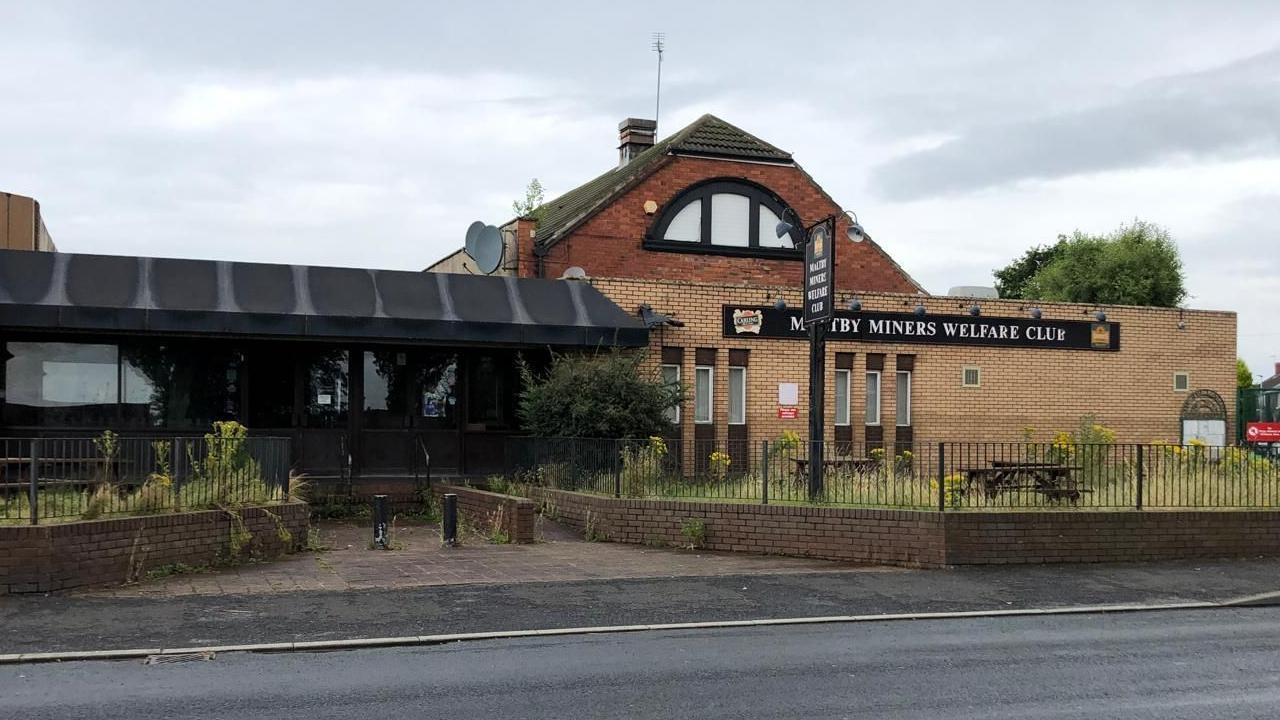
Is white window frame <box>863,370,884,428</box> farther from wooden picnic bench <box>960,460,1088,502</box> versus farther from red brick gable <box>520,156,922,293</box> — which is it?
wooden picnic bench <box>960,460,1088,502</box>

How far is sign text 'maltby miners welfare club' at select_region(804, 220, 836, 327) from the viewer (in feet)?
53.6

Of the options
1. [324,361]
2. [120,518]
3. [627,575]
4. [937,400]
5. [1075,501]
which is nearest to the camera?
[120,518]

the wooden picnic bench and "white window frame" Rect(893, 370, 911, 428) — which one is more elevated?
"white window frame" Rect(893, 370, 911, 428)

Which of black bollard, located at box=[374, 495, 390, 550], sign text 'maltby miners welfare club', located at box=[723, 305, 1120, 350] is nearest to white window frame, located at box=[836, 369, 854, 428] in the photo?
sign text 'maltby miners welfare club', located at box=[723, 305, 1120, 350]

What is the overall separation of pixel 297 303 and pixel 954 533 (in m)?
10.9

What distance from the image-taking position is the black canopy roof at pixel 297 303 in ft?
62.3

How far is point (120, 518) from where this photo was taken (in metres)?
12.8

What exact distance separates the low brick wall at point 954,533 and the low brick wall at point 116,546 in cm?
494

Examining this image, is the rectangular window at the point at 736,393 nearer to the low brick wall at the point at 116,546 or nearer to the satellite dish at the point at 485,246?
the satellite dish at the point at 485,246

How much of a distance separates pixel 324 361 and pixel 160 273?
3.10 m

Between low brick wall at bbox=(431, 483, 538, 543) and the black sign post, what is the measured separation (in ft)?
11.8

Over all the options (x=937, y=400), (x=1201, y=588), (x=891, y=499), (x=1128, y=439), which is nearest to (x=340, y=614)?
(x=891, y=499)

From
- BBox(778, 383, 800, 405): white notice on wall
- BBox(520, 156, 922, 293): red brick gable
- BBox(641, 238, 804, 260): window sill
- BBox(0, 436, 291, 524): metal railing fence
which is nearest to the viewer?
BBox(0, 436, 291, 524): metal railing fence

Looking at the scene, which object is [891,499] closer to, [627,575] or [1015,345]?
[627,575]
